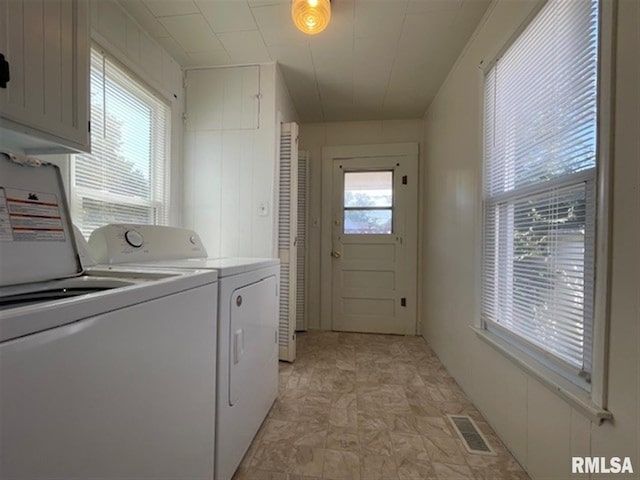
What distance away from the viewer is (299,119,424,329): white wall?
126 inches

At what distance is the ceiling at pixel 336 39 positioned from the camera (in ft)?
5.41

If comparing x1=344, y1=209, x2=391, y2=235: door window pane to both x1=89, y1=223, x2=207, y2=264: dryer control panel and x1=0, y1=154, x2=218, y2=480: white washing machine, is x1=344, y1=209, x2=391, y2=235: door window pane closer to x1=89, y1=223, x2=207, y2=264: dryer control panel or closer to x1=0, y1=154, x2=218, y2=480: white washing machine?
x1=89, y1=223, x2=207, y2=264: dryer control panel

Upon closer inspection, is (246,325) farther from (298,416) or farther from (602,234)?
(602,234)

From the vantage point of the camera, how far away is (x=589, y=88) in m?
0.95

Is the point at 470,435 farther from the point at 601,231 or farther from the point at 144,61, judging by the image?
the point at 144,61

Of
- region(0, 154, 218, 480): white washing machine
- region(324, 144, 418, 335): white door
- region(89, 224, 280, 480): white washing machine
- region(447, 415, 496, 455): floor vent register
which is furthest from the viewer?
region(324, 144, 418, 335): white door

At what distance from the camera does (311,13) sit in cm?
152

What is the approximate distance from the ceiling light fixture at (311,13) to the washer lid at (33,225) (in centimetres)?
141

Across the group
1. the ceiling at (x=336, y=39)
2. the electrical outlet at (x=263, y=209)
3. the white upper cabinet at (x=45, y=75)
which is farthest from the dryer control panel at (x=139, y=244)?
the ceiling at (x=336, y=39)

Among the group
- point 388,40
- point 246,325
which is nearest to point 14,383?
point 246,325

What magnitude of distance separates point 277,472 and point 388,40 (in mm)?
2580

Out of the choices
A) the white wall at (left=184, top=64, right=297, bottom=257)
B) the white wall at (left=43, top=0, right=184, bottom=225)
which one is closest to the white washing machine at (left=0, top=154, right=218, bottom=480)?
the white wall at (left=43, top=0, right=184, bottom=225)

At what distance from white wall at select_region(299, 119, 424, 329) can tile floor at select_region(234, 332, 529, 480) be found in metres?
0.94

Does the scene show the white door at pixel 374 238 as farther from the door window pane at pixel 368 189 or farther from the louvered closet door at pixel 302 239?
the louvered closet door at pixel 302 239
